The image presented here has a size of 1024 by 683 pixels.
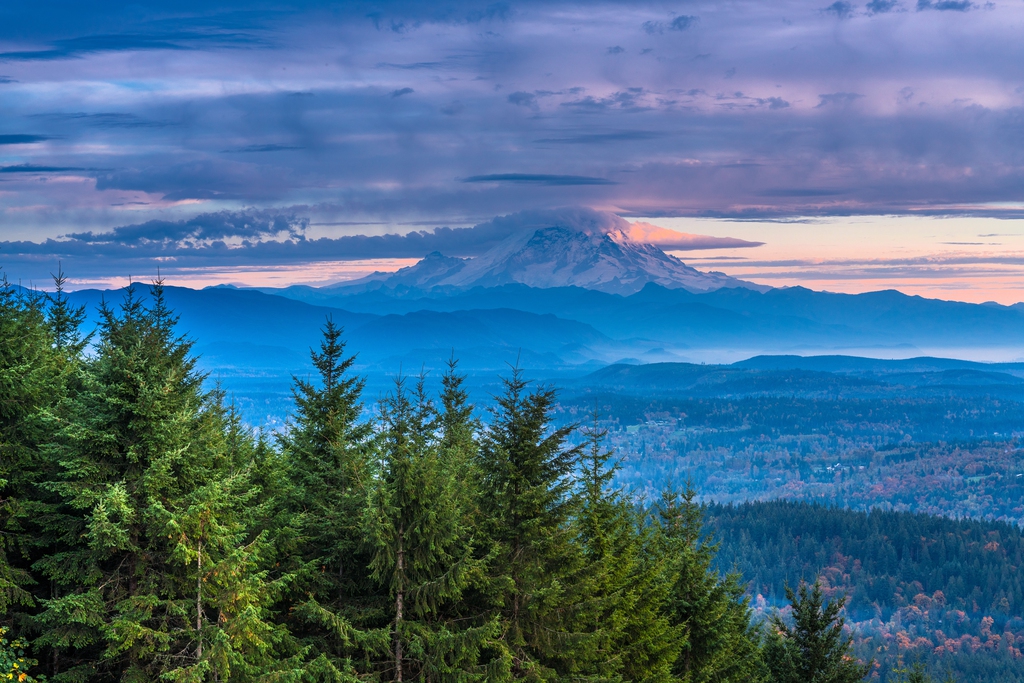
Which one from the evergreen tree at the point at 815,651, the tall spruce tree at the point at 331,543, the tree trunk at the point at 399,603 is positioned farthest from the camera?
the evergreen tree at the point at 815,651

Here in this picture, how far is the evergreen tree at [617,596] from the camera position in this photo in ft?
92.8

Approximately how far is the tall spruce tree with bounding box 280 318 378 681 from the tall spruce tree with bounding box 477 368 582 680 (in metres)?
3.83

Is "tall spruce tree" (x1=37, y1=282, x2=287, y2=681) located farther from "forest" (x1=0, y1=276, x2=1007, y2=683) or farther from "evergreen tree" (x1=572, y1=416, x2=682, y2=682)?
"evergreen tree" (x1=572, y1=416, x2=682, y2=682)

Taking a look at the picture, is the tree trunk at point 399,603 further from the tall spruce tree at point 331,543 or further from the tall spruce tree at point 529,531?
the tall spruce tree at point 529,531

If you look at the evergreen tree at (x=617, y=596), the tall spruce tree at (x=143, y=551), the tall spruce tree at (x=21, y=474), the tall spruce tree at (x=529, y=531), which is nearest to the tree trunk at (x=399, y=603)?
the tall spruce tree at (x=529, y=531)

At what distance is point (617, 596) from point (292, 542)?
10557 millimetres

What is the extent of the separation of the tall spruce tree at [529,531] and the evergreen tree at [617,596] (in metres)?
1.05

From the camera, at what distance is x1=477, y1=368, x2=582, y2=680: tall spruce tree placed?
86.6 feet

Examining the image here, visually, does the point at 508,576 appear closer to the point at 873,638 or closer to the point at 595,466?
the point at 595,466

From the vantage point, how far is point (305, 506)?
2900 centimetres

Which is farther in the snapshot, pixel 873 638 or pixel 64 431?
pixel 873 638

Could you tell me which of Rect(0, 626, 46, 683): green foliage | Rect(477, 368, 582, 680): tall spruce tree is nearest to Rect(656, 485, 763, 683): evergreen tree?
Rect(477, 368, 582, 680): tall spruce tree

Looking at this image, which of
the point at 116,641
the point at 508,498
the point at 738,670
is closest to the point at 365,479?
the point at 508,498

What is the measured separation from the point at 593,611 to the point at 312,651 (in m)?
8.71
